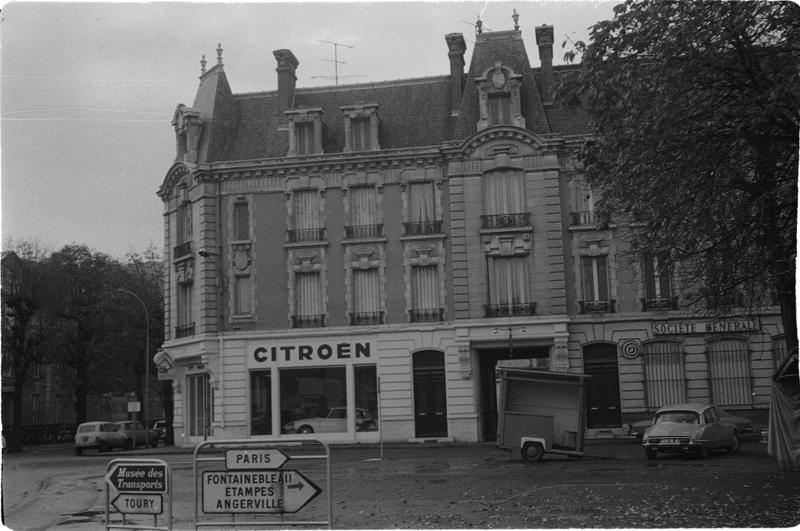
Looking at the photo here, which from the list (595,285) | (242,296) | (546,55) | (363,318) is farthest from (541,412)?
(546,55)

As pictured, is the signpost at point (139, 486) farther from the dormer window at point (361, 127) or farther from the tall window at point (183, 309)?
the tall window at point (183, 309)

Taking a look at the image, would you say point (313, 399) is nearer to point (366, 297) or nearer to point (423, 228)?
point (366, 297)

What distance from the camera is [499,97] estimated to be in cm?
3803

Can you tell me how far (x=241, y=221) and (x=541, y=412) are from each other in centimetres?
1865

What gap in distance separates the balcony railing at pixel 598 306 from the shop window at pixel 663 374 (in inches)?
74.9

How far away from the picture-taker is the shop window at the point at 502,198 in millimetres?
37656

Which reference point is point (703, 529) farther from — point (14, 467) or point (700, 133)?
point (14, 467)

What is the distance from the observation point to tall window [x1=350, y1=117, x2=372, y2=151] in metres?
39.2

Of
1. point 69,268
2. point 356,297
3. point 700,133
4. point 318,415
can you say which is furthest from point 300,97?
point 700,133

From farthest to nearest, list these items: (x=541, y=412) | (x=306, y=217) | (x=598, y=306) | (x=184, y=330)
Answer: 1. (x=184, y=330)
2. (x=306, y=217)
3. (x=598, y=306)
4. (x=541, y=412)

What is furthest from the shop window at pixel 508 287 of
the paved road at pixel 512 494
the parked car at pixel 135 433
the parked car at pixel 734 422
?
the parked car at pixel 135 433

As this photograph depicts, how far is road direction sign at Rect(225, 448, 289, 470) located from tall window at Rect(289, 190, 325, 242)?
26.7 metres

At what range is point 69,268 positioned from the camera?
50.7 metres

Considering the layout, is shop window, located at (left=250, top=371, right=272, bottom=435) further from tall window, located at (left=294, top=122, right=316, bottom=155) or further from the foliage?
the foliage
